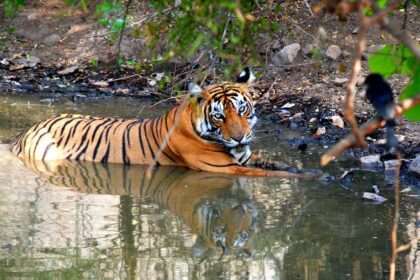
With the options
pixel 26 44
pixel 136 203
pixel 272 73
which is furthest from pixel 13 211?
pixel 26 44

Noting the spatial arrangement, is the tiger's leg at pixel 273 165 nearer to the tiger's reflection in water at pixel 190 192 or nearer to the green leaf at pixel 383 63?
the tiger's reflection in water at pixel 190 192

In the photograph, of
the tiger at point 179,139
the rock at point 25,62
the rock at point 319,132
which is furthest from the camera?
the rock at point 25,62

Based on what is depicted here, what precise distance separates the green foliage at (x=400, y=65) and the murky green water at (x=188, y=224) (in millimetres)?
2530

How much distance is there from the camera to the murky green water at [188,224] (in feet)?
16.1

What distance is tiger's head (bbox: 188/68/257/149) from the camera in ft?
23.6

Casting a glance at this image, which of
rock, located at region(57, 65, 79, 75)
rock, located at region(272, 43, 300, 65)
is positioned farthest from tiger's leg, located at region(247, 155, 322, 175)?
rock, located at region(57, 65, 79, 75)

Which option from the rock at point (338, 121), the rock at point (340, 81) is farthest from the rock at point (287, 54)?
the rock at point (338, 121)

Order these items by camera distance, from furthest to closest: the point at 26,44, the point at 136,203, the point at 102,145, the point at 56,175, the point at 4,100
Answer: the point at 26,44
the point at 4,100
the point at 102,145
the point at 56,175
the point at 136,203

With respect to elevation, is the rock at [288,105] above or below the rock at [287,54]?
below

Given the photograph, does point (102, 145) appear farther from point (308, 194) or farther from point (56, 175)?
point (308, 194)

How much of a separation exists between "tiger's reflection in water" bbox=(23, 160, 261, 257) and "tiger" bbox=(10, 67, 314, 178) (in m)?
0.11

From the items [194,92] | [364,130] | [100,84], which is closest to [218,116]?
[194,92]

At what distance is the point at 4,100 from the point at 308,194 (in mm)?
5381

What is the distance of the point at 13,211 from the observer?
6.07 m
